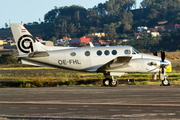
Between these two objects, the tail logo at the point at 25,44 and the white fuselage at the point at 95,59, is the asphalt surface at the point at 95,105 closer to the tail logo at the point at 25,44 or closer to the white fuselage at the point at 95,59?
the white fuselage at the point at 95,59

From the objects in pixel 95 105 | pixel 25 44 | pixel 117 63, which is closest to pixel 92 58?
pixel 117 63

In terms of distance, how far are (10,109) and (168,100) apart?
845cm

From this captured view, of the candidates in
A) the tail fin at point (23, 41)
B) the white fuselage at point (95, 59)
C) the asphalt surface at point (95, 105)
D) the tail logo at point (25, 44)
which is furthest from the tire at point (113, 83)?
the tail logo at point (25, 44)

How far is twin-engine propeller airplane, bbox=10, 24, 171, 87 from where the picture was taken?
99.8ft

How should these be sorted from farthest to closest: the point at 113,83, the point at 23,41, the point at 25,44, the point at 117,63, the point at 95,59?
the point at 23,41 < the point at 25,44 < the point at 95,59 < the point at 113,83 < the point at 117,63

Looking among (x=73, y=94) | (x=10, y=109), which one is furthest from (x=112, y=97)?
(x=10, y=109)

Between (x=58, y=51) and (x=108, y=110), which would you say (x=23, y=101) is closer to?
(x=108, y=110)

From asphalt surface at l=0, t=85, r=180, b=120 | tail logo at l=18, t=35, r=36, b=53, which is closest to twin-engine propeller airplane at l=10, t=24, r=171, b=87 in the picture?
tail logo at l=18, t=35, r=36, b=53

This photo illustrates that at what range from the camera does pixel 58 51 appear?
31422mm

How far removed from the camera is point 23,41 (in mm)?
31391

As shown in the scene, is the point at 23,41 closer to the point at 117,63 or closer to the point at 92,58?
the point at 92,58

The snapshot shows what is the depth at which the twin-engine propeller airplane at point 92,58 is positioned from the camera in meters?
30.4

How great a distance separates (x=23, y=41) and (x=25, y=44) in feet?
1.10

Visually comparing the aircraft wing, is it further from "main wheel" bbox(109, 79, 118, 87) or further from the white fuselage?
"main wheel" bbox(109, 79, 118, 87)
